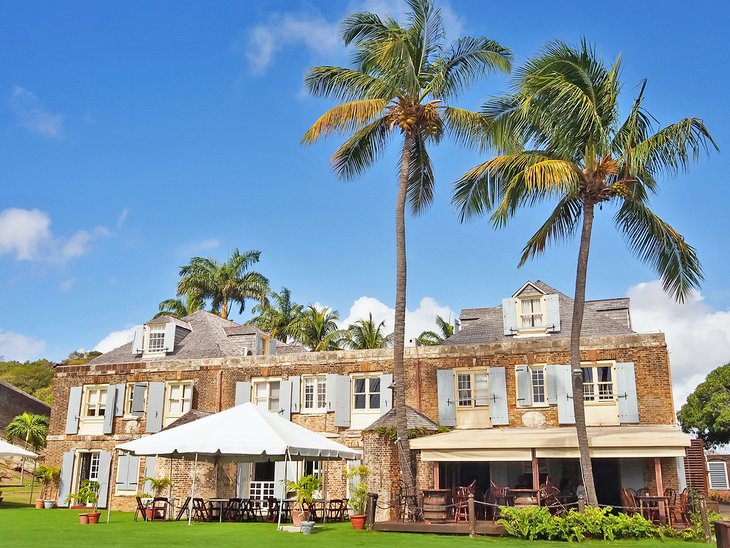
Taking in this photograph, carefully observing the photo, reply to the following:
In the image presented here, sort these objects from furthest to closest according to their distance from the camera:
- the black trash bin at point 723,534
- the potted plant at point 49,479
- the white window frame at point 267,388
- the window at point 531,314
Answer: the potted plant at point 49,479 → the white window frame at point 267,388 → the window at point 531,314 → the black trash bin at point 723,534

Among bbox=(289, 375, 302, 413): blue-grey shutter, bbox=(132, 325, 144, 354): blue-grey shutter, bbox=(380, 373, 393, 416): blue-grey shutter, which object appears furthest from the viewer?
bbox=(132, 325, 144, 354): blue-grey shutter

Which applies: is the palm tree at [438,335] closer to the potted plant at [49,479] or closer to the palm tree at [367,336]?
the palm tree at [367,336]

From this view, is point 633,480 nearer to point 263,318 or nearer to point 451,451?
point 451,451

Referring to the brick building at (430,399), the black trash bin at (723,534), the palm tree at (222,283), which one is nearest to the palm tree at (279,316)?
the palm tree at (222,283)

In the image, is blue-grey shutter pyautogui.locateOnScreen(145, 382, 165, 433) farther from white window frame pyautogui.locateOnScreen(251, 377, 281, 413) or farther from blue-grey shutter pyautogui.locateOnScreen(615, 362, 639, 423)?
blue-grey shutter pyautogui.locateOnScreen(615, 362, 639, 423)

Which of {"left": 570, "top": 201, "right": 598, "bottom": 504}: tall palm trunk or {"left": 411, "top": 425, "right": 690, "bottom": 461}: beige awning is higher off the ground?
{"left": 570, "top": 201, "right": 598, "bottom": 504}: tall palm trunk

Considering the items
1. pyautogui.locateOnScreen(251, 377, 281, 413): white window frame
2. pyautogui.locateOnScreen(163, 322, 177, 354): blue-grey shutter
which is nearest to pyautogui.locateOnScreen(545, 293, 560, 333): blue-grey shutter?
pyautogui.locateOnScreen(251, 377, 281, 413): white window frame

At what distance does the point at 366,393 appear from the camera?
2216 cm

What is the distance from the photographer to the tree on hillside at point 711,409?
134 ft

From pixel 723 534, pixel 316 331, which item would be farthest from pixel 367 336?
pixel 723 534

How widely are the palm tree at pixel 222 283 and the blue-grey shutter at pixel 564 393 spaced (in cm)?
2514

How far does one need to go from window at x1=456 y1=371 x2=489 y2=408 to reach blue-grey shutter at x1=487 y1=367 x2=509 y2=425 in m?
0.38

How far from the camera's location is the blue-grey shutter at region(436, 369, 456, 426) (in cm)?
2066

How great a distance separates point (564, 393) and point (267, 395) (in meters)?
9.42
